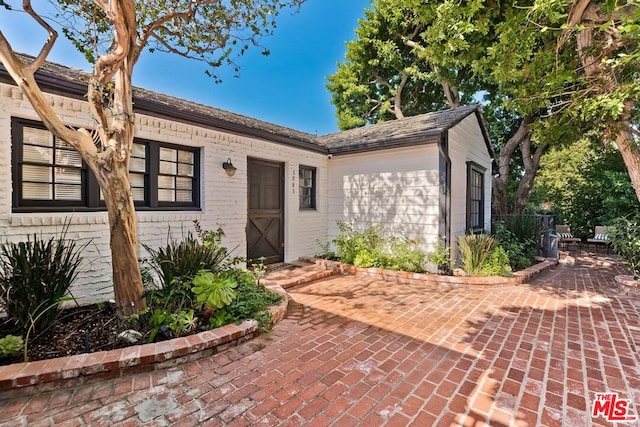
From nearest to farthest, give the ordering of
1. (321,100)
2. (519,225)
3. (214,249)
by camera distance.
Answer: (214,249), (519,225), (321,100)

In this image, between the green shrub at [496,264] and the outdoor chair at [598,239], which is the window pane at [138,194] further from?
the outdoor chair at [598,239]

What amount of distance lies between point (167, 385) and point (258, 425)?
0.98 m

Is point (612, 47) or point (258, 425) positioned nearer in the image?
point (258, 425)

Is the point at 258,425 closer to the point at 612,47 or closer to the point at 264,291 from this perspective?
the point at 264,291

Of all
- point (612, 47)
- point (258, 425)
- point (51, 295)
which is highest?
point (612, 47)

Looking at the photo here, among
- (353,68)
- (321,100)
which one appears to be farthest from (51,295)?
(321,100)

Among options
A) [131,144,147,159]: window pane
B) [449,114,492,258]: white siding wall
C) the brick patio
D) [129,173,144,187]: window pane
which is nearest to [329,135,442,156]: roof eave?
[449,114,492,258]: white siding wall

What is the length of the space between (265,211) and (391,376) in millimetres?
4895

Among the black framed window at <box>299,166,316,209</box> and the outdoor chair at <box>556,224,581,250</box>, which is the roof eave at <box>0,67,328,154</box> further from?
the outdoor chair at <box>556,224,581,250</box>

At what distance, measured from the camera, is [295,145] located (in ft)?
23.7

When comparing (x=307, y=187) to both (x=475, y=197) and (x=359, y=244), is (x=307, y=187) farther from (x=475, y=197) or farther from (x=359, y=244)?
(x=475, y=197)

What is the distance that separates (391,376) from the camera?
8.54ft

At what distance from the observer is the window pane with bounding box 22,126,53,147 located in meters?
3.77

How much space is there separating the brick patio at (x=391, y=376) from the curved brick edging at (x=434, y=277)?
128 cm
